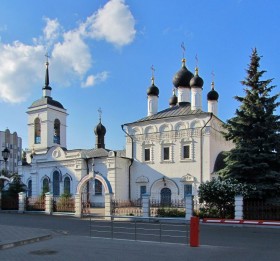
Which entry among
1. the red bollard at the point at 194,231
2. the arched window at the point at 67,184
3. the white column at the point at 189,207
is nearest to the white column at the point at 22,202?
the arched window at the point at 67,184

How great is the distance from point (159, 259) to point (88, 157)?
26.3 metres

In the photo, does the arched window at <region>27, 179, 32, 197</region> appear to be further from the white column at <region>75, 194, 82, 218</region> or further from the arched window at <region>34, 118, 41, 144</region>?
the white column at <region>75, 194, 82, 218</region>

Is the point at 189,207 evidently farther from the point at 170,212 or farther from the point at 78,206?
the point at 78,206

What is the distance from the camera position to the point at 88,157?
117ft

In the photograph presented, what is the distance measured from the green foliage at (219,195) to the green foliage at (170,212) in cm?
131

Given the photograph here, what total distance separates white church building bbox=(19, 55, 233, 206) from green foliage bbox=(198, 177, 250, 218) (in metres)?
7.30

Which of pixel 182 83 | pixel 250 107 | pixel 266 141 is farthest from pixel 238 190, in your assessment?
pixel 182 83

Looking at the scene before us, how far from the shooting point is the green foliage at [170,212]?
886 inches

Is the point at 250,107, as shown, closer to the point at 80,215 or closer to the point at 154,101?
the point at 80,215

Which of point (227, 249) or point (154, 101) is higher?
point (154, 101)

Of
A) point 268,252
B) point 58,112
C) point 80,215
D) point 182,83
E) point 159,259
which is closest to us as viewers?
point 159,259

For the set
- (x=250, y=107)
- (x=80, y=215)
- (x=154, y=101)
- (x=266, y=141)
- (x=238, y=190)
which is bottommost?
(x=80, y=215)

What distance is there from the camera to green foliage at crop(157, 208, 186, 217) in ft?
73.9

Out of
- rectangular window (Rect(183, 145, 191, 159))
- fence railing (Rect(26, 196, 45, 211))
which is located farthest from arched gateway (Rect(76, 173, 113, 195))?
rectangular window (Rect(183, 145, 191, 159))
